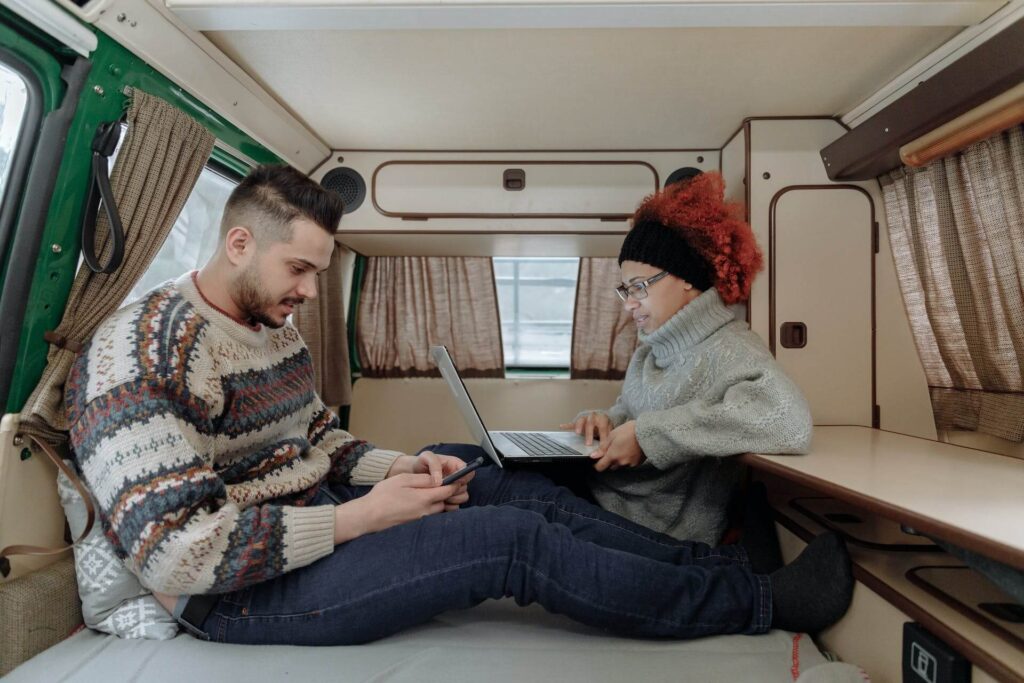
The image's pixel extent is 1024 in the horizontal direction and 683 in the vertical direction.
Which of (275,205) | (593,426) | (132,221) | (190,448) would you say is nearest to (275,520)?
(190,448)

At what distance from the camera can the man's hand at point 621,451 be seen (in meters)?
1.78

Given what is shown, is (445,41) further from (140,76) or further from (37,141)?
(37,141)

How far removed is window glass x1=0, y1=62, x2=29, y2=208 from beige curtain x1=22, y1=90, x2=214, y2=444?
198mm

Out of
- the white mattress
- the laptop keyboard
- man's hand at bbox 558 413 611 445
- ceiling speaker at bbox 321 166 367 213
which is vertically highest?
ceiling speaker at bbox 321 166 367 213

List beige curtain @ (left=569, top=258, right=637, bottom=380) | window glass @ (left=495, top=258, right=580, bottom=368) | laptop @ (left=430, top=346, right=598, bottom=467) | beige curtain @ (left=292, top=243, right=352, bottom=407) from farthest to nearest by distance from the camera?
window glass @ (left=495, top=258, right=580, bottom=368) → beige curtain @ (left=569, top=258, right=637, bottom=380) → beige curtain @ (left=292, top=243, right=352, bottom=407) → laptop @ (left=430, top=346, right=598, bottom=467)

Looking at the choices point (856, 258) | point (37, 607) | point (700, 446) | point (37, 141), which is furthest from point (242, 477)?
point (856, 258)

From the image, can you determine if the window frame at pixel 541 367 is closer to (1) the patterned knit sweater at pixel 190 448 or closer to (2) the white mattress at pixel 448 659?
(1) the patterned knit sweater at pixel 190 448

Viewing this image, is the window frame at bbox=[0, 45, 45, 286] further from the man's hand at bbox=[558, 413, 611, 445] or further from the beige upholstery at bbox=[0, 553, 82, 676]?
the man's hand at bbox=[558, 413, 611, 445]

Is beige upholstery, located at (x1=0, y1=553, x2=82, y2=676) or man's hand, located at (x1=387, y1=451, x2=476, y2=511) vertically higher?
man's hand, located at (x1=387, y1=451, x2=476, y2=511)

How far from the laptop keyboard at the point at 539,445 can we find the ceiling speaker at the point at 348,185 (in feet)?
4.34

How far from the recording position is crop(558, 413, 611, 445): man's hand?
6.81 ft

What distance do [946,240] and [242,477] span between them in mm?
2243

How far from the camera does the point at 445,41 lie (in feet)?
5.65

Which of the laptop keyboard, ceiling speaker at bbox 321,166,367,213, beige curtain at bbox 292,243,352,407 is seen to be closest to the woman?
the laptop keyboard
